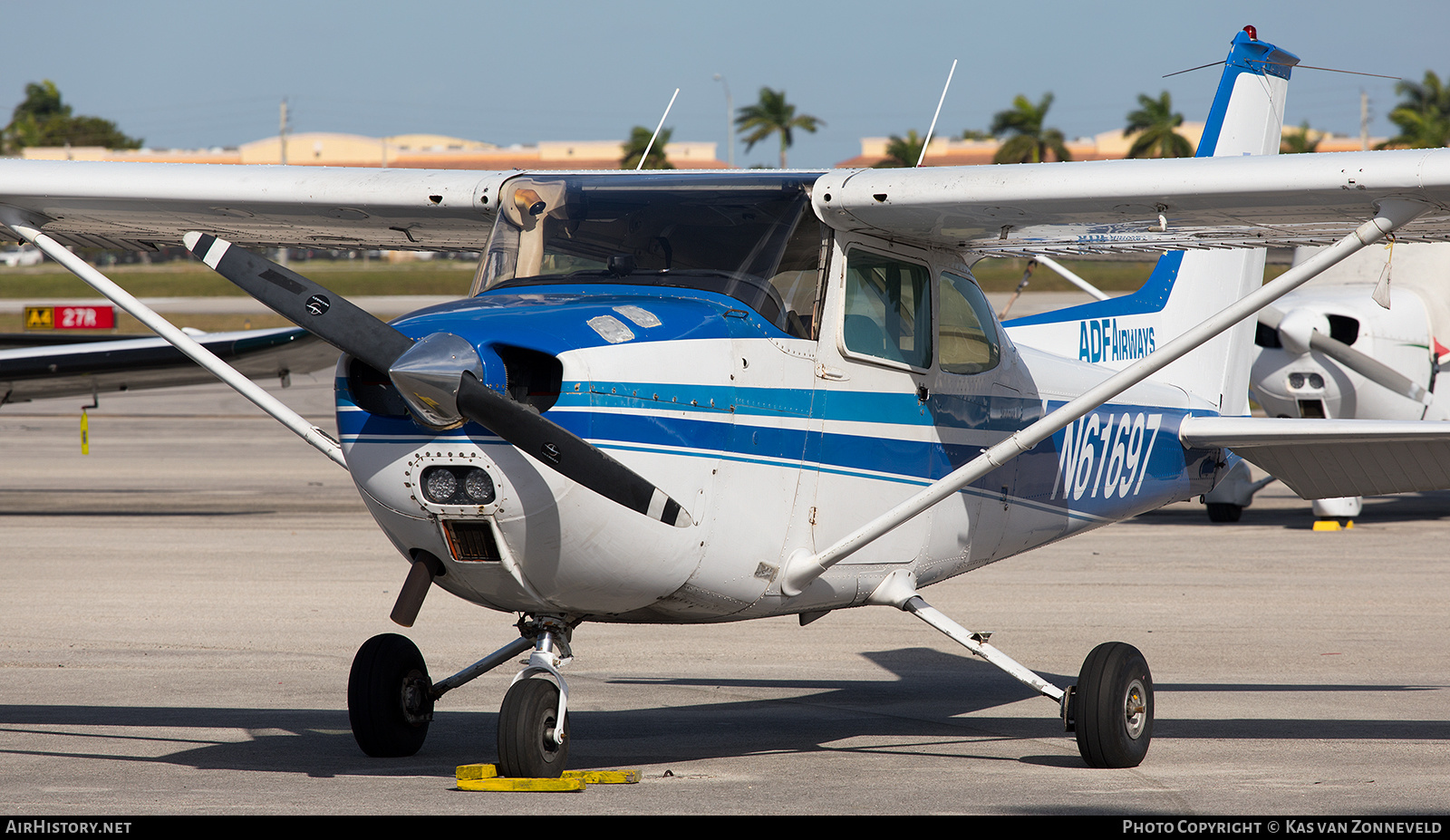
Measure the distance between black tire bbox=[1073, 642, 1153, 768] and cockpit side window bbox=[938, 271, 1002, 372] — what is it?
1.41 meters

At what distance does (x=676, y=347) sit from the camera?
5273mm

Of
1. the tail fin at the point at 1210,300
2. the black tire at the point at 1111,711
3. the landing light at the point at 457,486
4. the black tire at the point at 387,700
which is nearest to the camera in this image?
the landing light at the point at 457,486

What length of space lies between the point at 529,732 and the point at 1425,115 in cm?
9869

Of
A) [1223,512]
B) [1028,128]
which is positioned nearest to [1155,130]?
[1028,128]

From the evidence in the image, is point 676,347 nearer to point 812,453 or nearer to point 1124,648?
point 812,453

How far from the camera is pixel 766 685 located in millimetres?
8680

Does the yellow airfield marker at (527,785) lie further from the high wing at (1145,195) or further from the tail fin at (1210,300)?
the tail fin at (1210,300)

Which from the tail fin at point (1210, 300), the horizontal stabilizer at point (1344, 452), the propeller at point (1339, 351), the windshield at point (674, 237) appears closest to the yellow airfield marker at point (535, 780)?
the windshield at point (674, 237)

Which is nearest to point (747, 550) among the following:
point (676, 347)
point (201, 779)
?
point (676, 347)

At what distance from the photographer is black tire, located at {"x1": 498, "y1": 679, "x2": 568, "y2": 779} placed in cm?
542

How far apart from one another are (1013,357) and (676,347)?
8.29ft

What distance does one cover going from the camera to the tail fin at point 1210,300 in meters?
8.98

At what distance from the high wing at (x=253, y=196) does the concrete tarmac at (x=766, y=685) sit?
247 cm

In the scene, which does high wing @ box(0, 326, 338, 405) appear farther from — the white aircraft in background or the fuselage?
the fuselage
